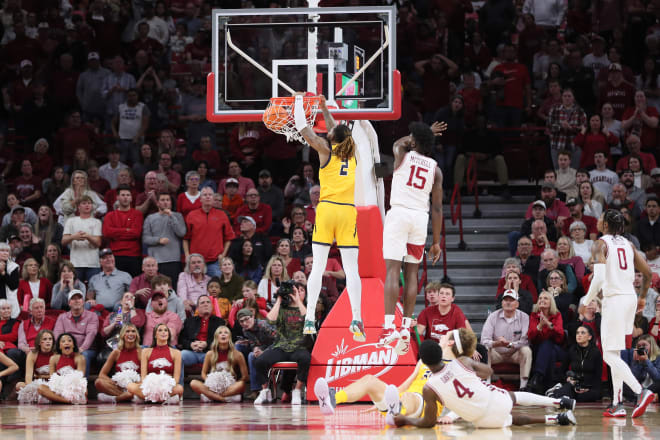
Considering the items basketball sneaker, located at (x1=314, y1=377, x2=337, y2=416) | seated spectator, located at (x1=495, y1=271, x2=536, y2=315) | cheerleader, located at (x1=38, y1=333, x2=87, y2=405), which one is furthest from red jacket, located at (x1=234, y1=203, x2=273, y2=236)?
basketball sneaker, located at (x1=314, y1=377, x2=337, y2=416)

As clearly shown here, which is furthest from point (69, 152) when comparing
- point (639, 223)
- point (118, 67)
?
point (639, 223)

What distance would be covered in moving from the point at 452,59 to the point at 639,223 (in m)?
5.66

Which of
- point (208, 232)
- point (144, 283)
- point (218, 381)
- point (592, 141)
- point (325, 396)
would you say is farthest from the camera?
point (592, 141)

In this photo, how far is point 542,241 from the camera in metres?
14.6

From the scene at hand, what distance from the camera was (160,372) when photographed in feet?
41.9

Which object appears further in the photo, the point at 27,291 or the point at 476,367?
the point at 27,291

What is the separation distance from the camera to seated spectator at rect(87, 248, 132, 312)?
14312 mm

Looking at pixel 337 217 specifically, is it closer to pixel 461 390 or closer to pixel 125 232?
pixel 461 390

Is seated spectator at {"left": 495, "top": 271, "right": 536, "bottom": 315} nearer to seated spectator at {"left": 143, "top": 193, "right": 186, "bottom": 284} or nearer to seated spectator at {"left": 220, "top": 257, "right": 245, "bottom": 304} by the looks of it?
seated spectator at {"left": 220, "top": 257, "right": 245, "bottom": 304}

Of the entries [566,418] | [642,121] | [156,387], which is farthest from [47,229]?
[642,121]

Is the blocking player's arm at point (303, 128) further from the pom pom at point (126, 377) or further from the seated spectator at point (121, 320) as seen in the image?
the seated spectator at point (121, 320)

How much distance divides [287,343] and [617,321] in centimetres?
411

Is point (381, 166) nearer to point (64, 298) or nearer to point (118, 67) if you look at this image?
point (64, 298)

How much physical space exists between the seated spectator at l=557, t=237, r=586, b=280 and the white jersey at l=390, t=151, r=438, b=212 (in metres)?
4.42
